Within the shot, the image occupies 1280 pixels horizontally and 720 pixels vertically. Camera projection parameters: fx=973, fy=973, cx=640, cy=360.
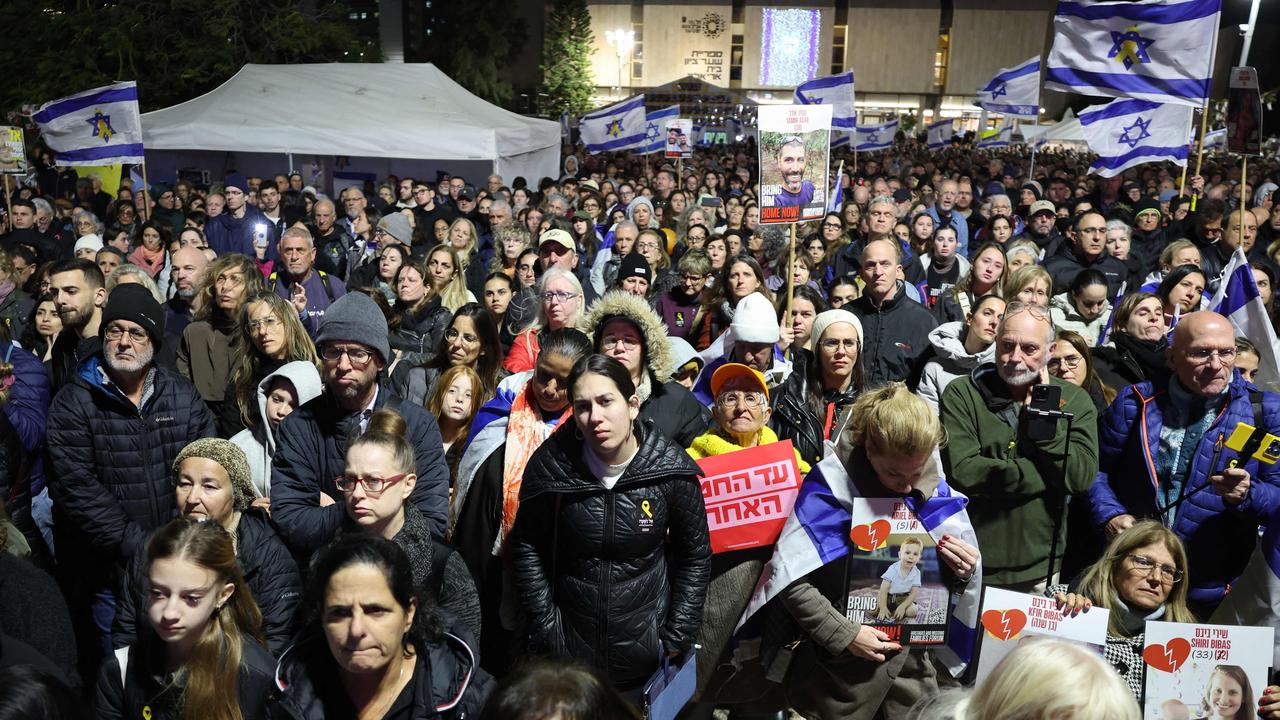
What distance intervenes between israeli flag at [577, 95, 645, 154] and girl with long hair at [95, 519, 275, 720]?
16.0m

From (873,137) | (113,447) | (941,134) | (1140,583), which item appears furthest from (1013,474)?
(941,134)

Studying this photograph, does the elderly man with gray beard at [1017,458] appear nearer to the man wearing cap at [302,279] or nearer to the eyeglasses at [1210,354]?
the eyeglasses at [1210,354]

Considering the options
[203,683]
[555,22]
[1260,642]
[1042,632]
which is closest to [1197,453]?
[1260,642]

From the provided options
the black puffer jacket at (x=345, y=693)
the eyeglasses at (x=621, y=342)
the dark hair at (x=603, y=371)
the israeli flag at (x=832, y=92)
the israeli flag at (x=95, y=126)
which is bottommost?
the black puffer jacket at (x=345, y=693)

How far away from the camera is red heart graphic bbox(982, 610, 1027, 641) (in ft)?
10.2

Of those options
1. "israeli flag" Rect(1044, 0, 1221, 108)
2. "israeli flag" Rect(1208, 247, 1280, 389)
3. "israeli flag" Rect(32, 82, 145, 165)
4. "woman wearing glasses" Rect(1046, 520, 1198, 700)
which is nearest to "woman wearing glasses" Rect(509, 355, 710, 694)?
"woman wearing glasses" Rect(1046, 520, 1198, 700)

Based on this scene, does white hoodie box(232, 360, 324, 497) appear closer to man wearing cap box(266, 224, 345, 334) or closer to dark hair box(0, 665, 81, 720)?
dark hair box(0, 665, 81, 720)

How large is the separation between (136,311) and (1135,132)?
10053mm

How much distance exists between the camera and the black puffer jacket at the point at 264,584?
3191 mm

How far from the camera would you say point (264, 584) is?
3381 mm

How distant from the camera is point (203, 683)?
2799mm

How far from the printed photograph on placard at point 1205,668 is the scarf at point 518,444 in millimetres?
2204

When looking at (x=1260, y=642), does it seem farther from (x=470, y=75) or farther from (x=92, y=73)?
(x=470, y=75)

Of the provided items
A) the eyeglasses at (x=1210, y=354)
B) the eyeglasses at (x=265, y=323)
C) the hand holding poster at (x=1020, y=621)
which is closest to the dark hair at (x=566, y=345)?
the eyeglasses at (x=265, y=323)
